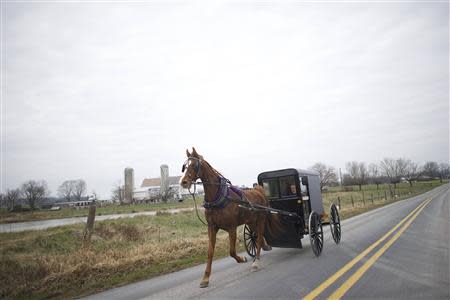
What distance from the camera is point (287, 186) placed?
9492 millimetres

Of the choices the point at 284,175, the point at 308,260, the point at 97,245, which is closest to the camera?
the point at 308,260

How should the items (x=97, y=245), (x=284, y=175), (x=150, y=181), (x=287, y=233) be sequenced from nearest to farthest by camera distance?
(x=287, y=233), (x=284, y=175), (x=97, y=245), (x=150, y=181)

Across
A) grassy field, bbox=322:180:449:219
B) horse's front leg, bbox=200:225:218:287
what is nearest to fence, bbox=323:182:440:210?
grassy field, bbox=322:180:449:219

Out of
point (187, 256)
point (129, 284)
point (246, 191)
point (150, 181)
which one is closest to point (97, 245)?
point (187, 256)

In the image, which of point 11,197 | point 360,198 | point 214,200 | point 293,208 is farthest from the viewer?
point 11,197

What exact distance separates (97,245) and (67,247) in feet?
6.02

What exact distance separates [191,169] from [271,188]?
168 inches

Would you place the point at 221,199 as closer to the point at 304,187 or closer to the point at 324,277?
the point at 324,277

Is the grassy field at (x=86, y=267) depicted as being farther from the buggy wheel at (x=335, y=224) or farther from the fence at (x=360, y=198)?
the fence at (x=360, y=198)

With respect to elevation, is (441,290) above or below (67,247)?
above

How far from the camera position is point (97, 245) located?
13.6 meters

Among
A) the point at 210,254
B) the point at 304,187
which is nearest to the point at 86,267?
the point at 210,254

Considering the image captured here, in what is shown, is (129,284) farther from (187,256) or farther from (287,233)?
(287,233)

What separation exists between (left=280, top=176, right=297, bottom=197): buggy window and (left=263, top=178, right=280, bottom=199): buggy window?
161 mm
